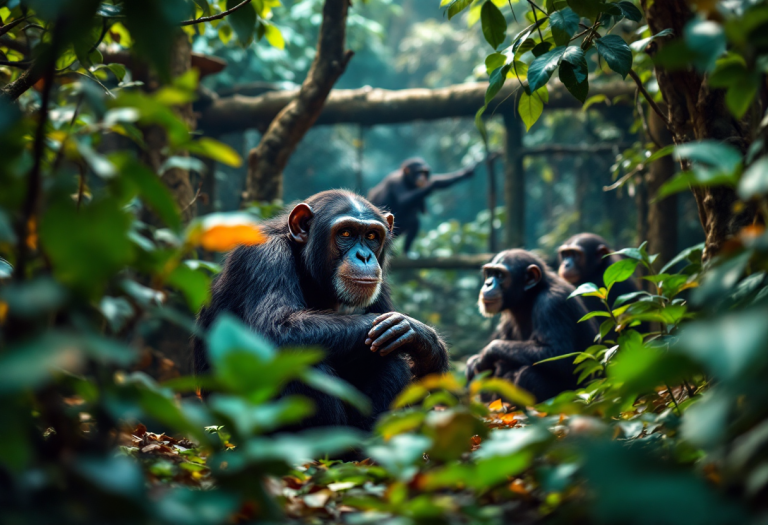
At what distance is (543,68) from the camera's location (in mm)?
2555

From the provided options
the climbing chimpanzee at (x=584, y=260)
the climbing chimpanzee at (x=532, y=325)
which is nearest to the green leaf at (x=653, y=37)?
the climbing chimpanzee at (x=532, y=325)

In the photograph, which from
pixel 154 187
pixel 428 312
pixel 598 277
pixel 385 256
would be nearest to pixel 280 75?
pixel 428 312

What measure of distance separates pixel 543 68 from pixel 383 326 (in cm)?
141

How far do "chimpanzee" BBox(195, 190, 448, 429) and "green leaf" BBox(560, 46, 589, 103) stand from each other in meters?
1.35

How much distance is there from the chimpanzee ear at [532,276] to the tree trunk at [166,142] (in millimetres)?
3009

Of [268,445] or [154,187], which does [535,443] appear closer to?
[268,445]

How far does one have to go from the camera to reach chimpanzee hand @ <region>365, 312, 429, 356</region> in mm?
3234

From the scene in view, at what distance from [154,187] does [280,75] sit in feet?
39.8

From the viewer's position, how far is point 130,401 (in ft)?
4.03

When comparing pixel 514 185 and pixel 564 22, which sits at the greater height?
pixel 564 22

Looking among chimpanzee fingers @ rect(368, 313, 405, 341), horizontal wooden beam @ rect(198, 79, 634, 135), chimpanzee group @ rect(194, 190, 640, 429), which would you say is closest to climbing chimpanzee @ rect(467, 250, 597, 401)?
chimpanzee group @ rect(194, 190, 640, 429)

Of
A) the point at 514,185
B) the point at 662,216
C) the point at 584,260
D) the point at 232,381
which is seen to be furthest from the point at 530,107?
the point at 514,185

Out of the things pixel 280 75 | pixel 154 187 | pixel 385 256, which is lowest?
pixel 385 256

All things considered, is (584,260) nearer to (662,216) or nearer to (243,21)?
(662,216)
